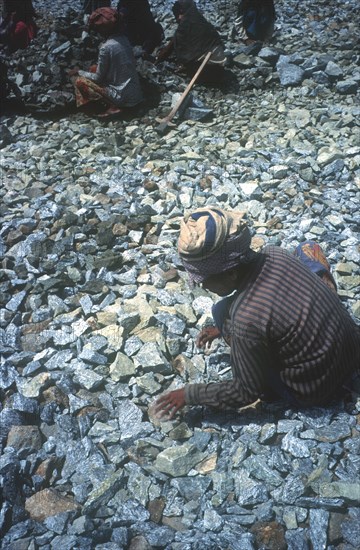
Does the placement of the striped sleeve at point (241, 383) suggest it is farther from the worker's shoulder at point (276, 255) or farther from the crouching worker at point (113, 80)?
the crouching worker at point (113, 80)

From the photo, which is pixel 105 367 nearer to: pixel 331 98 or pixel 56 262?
pixel 56 262

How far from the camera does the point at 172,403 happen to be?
7.87 feet

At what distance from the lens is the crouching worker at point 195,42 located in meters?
6.60

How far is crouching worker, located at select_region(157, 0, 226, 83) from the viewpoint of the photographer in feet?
21.6

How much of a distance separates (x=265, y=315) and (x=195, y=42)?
5.74 meters

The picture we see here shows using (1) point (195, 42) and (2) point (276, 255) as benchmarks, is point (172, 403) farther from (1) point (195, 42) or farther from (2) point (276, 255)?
(1) point (195, 42)

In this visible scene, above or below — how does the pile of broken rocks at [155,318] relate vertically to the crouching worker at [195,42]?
below

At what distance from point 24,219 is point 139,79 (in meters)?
3.19

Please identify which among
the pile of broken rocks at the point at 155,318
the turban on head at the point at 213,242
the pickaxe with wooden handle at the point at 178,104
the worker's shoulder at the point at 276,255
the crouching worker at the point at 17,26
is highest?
the crouching worker at the point at 17,26

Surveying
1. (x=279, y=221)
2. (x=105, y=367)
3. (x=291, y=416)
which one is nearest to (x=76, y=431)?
(x=105, y=367)

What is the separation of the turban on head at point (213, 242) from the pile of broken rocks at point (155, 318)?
898mm

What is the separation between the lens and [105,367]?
288 centimetres

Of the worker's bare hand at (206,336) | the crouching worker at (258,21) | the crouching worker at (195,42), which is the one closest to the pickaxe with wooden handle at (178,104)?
the crouching worker at (195,42)

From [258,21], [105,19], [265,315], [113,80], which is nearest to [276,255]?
[265,315]
